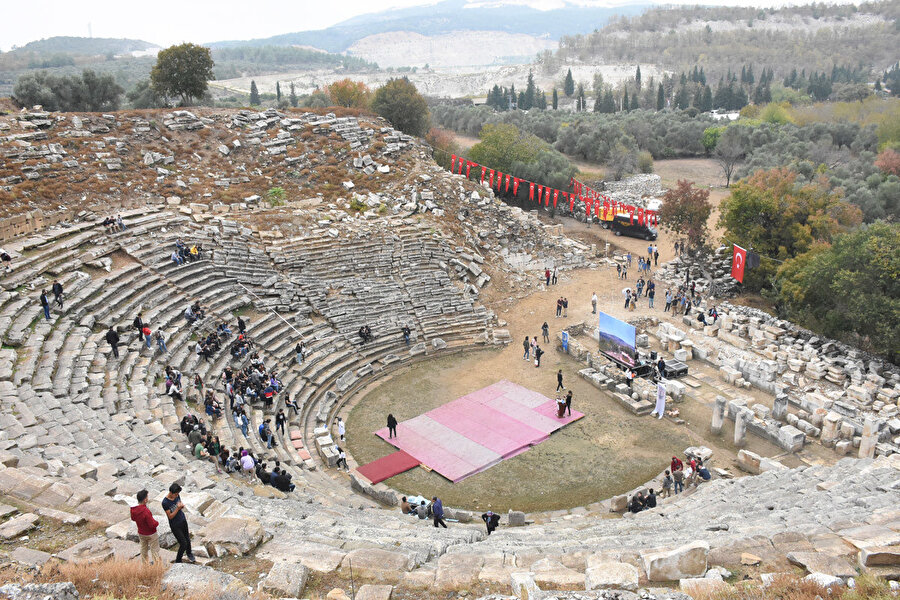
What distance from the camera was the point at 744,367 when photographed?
80.5 feet

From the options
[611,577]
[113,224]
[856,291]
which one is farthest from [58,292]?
[856,291]

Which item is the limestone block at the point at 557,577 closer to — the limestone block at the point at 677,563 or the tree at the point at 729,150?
the limestone block at the point at 677,563

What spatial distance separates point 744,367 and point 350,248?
728 inches

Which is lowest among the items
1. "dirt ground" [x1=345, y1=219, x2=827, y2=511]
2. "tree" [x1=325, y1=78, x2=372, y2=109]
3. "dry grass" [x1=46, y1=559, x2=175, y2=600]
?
"dirt ground" [x1=345, y1=219, x2=827, y2=511]

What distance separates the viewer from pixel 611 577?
881 centimetres

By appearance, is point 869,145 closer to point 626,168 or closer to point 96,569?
point 626,168

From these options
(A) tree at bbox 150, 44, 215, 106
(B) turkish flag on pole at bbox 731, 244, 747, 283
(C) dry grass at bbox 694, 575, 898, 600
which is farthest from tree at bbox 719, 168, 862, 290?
(A) tree at bbox 150, 44, 215, 106

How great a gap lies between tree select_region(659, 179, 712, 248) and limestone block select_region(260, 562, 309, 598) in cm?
3190

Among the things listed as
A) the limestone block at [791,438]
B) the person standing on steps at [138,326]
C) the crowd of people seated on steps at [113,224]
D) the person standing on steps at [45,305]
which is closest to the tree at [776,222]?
the limestone block at [791,438]

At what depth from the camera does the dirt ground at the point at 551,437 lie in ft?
61.8

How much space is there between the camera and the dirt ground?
18844 mm

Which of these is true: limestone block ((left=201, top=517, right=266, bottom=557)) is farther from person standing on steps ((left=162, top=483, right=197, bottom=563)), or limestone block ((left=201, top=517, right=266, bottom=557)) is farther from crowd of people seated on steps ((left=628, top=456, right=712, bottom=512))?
crowd of people seated on steps ((left=628, top=456, right=712, bottom=512))

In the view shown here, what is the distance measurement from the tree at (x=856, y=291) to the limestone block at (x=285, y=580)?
22.5 meters

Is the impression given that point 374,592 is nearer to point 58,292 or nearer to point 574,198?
point 58,292
